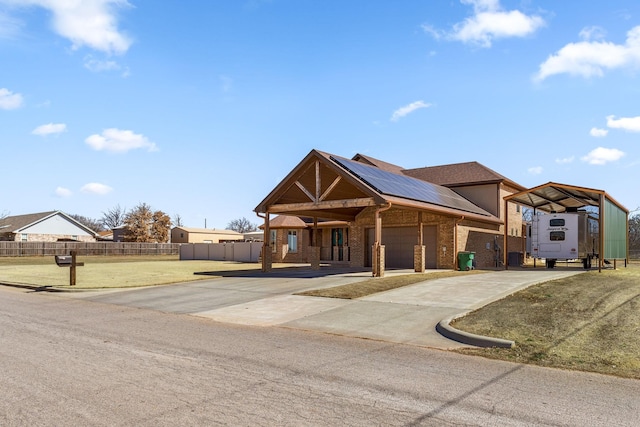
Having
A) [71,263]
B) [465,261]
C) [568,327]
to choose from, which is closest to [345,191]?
[465,261]

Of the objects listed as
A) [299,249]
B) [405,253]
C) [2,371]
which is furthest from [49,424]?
[299,249]

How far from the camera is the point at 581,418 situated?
4848 millimetres

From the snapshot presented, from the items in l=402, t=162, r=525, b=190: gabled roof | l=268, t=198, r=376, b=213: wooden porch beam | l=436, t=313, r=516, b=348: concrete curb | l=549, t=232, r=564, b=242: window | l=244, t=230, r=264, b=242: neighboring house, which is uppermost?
l=402, t=162, r=525, b=190: gabled roof

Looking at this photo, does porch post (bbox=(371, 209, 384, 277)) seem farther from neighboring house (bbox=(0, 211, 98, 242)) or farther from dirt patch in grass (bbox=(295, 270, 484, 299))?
neighboring house (bbox=(0, 211, 98, 242))

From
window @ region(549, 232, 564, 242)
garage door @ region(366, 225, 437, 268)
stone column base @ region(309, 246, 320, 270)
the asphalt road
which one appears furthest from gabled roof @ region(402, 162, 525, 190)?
the asphalt road

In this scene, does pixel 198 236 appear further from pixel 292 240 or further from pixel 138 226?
pixel 292 240

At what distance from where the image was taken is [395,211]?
2697cm

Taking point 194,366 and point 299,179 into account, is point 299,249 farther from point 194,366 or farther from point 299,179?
point 194,366

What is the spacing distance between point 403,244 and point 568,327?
17.8 metres

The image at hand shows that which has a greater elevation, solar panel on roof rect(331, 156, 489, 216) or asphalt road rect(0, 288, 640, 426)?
solar panel on roof rect(331, 156, 489, 216)

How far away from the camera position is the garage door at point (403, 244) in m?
26.4

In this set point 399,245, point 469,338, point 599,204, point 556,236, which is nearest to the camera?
point 469,338

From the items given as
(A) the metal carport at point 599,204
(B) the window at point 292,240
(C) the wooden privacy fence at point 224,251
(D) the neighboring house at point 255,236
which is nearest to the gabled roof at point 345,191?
(A) the metal carport at point 599,204

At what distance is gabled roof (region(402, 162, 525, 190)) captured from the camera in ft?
101
